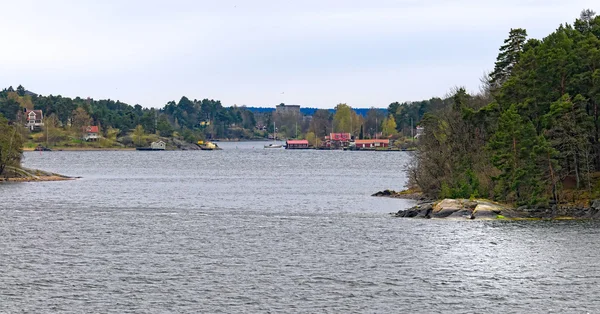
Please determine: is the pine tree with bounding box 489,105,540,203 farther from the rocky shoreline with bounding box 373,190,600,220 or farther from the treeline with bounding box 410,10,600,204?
the rocky shoreline with bounding box 373,190,600,220

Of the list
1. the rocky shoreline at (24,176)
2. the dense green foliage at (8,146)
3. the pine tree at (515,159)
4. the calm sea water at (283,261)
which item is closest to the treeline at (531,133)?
the pine tree at (515,159)

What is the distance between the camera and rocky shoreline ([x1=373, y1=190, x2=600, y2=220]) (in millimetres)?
77250

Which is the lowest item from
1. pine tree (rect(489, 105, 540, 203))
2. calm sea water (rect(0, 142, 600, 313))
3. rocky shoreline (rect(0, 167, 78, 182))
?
calm sea water (rect(0, 142, 600, 313))

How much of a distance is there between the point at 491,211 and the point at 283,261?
2973cm

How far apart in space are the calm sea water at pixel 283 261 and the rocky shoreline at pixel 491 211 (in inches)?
121

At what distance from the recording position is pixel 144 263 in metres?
55.2

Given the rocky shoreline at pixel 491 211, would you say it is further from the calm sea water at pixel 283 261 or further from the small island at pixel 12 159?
the small island at pixel 12 159

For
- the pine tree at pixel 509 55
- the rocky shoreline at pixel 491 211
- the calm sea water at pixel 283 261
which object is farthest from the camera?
the pine tree at pixel 509 55

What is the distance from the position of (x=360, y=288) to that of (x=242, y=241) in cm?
2101

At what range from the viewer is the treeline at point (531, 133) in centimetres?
8025

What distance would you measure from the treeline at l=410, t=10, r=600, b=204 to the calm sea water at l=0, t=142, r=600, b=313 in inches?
286

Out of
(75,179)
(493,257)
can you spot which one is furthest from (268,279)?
(75,179)

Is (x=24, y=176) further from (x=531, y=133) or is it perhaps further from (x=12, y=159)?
(x=531, y=133)

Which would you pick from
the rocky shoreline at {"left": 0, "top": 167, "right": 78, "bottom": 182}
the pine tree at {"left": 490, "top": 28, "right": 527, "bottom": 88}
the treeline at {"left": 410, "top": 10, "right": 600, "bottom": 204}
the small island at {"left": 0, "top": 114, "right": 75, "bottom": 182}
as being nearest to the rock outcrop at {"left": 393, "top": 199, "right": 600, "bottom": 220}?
the treeline at {"left": 410, "top": 10, "right": 600, "bottom": 204}
